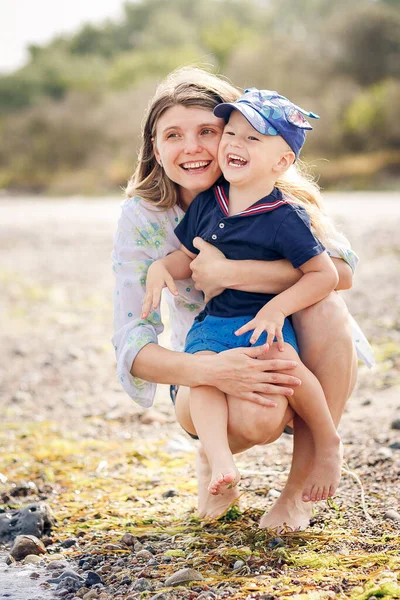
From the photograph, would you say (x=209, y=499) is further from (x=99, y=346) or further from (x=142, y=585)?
(x=99, y=346)

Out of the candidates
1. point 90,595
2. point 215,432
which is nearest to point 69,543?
point 90,595

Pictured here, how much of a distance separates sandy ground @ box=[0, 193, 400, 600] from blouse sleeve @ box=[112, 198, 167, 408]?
0.89 m

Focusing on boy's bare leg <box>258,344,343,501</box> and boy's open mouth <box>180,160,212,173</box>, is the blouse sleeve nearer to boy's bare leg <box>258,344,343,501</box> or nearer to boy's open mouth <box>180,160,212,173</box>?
boy's open mouth <box>180,160,212,173</box>

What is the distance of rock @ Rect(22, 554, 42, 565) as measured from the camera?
9.82 feet

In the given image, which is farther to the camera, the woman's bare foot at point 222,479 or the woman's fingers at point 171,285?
the woman's fingers at point 171,285

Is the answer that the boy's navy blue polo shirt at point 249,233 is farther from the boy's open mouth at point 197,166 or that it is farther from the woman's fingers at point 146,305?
the woman's fingers at point 146,305

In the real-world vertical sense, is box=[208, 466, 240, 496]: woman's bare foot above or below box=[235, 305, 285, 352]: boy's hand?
below

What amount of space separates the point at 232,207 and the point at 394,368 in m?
2.81

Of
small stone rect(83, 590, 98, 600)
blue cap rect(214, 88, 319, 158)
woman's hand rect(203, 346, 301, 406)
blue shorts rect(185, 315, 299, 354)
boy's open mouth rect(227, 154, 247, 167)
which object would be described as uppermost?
blue cap rect(214, 88, 319, 158)

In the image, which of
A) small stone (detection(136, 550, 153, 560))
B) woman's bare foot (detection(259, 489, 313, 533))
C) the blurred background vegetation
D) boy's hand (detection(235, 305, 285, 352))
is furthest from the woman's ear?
the blurred background vegetation

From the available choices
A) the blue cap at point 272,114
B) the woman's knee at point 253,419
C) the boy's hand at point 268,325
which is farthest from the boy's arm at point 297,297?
the blue cap at point 272,114

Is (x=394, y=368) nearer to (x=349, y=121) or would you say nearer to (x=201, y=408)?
(x=201, y=408)

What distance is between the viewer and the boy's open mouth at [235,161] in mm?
2924

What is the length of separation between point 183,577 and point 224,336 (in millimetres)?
845
